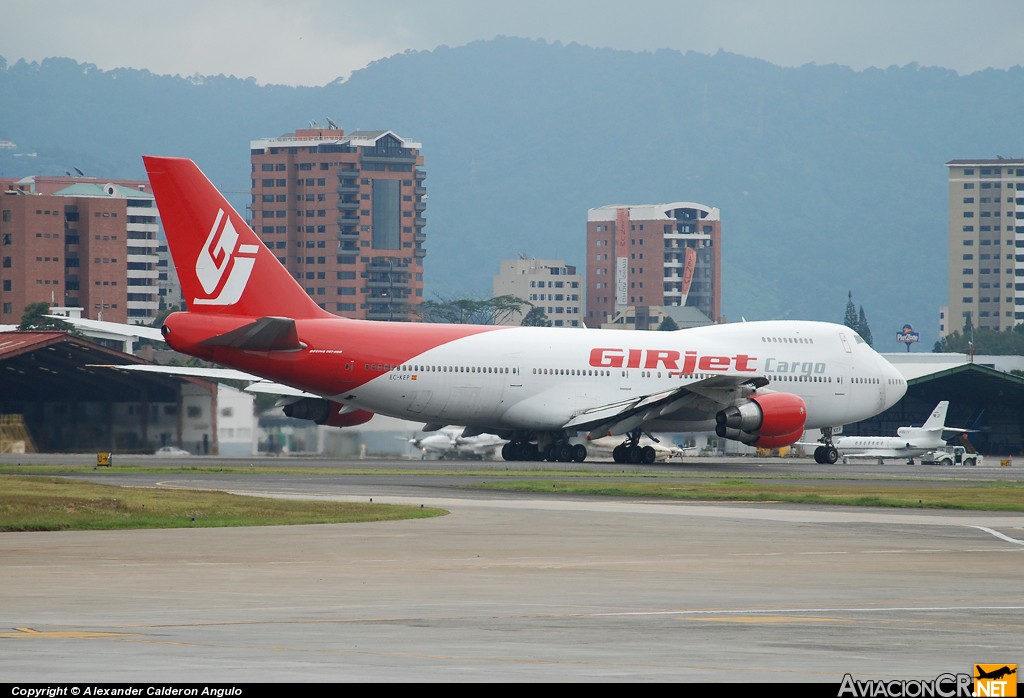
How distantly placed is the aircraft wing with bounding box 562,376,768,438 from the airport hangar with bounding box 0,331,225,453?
51.0 ft

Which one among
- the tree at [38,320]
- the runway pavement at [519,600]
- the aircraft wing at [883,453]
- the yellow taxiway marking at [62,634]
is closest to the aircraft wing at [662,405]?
the runway pavement at [519,600]

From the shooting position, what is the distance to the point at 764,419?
200 feet

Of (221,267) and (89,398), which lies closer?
(221,267)

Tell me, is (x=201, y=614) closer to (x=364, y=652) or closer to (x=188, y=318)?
(x=364, y=652)

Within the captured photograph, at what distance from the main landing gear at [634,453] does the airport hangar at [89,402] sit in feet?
53.4

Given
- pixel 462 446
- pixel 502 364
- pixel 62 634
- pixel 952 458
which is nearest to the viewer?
pixel 62 634

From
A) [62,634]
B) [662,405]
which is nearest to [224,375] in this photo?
[662,405]

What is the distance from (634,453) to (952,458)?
27.5 meters

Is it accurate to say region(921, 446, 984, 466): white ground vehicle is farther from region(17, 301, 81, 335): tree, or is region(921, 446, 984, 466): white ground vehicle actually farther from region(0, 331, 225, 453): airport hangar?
region(17, 301, 81, 335): tree

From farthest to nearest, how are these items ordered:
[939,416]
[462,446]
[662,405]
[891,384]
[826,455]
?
[939,416] → [462,446] → [826,455] → [891,384] → [662,405]

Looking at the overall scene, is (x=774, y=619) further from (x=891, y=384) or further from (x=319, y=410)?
(x=891, y=384)

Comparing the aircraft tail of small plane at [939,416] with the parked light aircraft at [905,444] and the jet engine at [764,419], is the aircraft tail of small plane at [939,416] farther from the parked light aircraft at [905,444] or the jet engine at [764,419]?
the jet engine at [764,419]

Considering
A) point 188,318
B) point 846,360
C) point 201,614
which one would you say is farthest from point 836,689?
point 846,360

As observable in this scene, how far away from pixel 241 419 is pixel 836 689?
5581 cm
